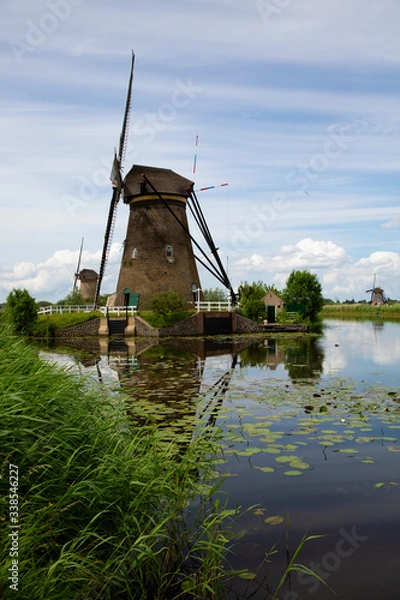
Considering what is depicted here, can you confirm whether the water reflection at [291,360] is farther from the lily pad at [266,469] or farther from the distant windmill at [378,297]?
the distant windmill at [378,297]

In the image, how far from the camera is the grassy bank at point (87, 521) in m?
2.62

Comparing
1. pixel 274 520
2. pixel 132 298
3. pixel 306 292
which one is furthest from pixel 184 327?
pixel 274 520

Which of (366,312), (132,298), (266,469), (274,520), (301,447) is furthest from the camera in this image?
(366,312)

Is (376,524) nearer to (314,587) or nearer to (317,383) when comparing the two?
(314,587)

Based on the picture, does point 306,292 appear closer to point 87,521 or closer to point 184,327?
point 184,327

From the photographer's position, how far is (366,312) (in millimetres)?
59812

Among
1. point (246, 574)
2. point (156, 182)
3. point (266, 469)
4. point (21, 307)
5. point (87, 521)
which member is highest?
point (156, 182)

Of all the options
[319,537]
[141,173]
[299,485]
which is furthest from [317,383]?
[141,173]

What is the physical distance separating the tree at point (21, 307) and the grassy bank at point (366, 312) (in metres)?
39.3

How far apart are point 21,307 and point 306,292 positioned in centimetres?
2232

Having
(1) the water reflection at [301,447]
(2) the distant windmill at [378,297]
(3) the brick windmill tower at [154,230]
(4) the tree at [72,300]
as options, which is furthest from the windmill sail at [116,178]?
(2) the distant windmill at [378,297]

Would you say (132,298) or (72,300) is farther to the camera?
(72,300)

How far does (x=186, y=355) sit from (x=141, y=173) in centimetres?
1676

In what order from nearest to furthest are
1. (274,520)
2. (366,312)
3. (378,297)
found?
(274,520) → (366,312) → (378,297)
